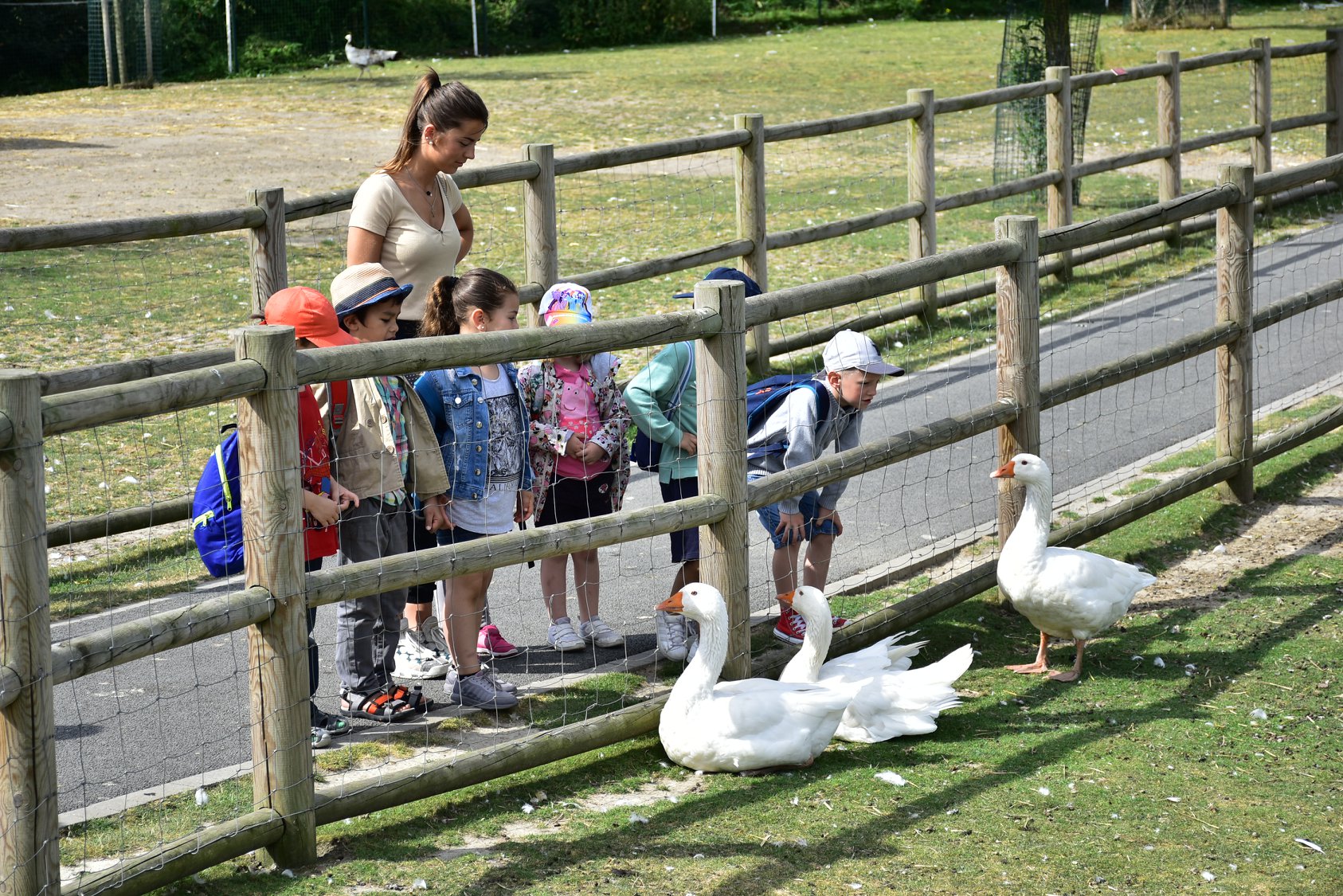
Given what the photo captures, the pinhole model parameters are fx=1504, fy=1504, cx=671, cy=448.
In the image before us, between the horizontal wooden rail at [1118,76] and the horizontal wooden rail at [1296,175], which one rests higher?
the horizontal wooden rail at [1118,76]

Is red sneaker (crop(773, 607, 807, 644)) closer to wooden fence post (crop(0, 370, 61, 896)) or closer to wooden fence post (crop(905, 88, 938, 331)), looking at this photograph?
wooden fence post (crop(0, 370, 61, 896))

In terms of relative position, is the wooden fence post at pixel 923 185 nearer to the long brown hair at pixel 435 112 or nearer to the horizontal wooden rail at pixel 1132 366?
the horizontal wooden rail at pixel 1132 366

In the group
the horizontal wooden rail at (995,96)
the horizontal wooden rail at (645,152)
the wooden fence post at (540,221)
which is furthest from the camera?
the horizontal wooden rail at (995,96)

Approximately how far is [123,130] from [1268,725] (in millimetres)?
18826

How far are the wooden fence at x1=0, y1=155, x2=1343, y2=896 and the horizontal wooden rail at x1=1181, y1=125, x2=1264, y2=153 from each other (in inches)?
310

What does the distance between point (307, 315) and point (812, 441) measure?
1.81 metres

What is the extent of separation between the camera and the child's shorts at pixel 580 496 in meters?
5.48

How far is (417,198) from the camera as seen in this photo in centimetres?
575

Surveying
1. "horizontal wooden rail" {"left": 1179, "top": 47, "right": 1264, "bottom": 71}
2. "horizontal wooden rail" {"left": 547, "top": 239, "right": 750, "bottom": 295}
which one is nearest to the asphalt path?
"horizontal wooden rail" {"left": 547, "top": 239, "right": 750, "bottom": 295}

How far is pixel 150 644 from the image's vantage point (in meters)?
3.53

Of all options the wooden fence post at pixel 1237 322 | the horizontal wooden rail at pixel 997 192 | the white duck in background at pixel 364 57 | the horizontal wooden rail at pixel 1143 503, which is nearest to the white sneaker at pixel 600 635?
the horizontal wooden rail at pixel 1143 503

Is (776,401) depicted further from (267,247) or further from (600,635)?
(267,247)

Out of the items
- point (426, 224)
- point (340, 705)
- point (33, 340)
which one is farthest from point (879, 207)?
point (340, 705)

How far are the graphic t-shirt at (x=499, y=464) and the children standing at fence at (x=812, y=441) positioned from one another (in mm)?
807
